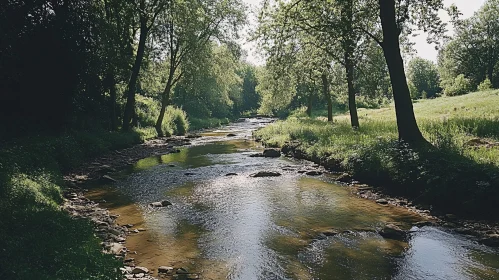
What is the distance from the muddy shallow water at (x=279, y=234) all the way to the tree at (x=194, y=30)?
24.0 m

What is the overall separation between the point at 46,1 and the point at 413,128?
2017 centimetres

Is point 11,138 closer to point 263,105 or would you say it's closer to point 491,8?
point 263,105

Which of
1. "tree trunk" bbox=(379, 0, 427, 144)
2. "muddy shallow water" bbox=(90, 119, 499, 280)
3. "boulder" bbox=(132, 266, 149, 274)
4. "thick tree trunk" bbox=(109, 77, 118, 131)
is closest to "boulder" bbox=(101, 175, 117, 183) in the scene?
"muddy shallow water" bbox=(90, 119, 499, 280)

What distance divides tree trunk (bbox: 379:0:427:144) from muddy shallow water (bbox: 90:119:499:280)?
4.07 m

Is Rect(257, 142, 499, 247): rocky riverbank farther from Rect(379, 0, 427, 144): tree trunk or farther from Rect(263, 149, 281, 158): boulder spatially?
Rect(263, 149, 281, 158): boulder

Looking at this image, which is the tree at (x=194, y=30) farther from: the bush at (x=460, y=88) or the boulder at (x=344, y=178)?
the bush at (x=460, y=88)

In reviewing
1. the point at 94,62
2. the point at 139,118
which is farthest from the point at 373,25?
the point at 139,118

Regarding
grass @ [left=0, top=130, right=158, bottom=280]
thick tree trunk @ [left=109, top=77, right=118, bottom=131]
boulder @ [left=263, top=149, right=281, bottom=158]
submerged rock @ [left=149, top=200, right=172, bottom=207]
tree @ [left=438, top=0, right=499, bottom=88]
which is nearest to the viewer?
grass @ [left=0, top=130, right=158, bottom=280]

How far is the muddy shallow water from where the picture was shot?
771 cm

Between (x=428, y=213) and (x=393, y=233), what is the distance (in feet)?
7.62

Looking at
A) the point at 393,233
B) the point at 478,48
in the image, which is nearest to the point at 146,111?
the point at 393,233

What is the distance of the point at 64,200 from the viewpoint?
40.4ft

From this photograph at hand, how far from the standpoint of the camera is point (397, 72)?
1612 cm

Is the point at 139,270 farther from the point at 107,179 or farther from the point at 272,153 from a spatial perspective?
the point at 272,153
